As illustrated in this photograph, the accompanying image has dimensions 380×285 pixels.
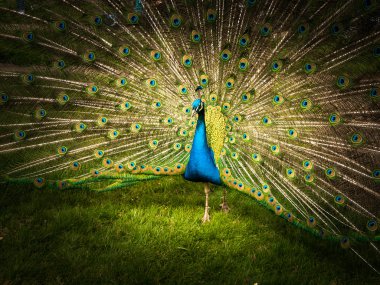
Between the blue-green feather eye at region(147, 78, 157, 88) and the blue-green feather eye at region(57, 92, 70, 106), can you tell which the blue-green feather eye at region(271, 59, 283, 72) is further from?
the blue-green feather eye at region(57, 92, 70, 106)

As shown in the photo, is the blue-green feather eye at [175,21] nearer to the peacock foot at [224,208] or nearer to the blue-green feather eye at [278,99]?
the blue-green feather eye at [278,99]

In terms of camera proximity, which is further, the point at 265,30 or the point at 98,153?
the point at 98,153

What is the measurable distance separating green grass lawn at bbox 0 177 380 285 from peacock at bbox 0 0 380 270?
347 millimetres

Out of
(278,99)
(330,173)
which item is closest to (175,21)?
(278,99)

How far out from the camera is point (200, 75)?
322 centimetres

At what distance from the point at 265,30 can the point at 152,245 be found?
2.13m

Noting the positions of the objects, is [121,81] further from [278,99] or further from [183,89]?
[278,99]

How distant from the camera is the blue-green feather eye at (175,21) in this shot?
3.08m

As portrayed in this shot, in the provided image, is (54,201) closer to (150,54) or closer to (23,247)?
(23,247)

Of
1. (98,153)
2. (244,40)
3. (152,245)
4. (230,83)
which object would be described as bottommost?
(152,245)

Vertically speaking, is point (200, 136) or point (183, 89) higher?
point (183, 89)

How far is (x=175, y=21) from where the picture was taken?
3100 mm

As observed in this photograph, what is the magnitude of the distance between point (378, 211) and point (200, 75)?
194 cm

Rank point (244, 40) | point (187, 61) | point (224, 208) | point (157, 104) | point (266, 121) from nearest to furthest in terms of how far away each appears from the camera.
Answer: point (244, 40), point (266, 121), point (187, 61), point (157, 104), point (224, 208)
